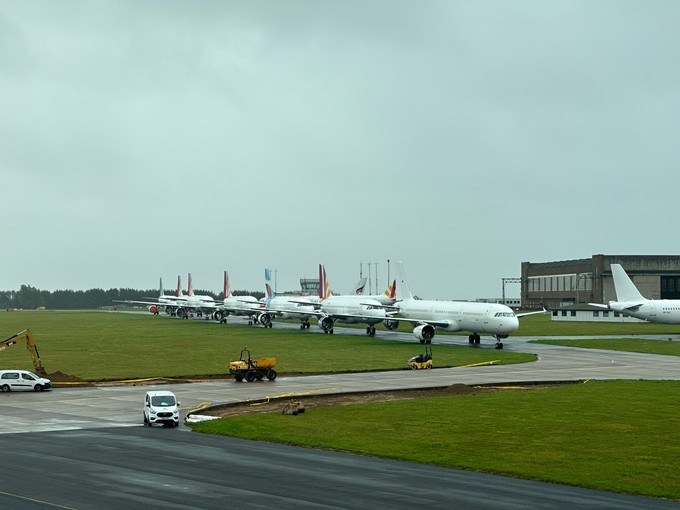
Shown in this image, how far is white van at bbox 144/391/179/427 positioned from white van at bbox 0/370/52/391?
62.2 ft

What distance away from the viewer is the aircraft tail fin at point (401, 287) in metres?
135

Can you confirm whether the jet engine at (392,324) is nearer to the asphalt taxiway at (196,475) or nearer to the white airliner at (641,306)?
the white airliner at (641,306)

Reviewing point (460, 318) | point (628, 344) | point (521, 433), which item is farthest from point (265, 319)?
point (521, 433)

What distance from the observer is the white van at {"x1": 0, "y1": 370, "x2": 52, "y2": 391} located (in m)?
64.1

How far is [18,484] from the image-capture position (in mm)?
31250

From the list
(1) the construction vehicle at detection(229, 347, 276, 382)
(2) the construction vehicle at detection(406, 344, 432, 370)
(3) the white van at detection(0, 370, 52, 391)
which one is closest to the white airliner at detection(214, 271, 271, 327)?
(2) the construction vehicle at detection(406, 344, 432, 370)

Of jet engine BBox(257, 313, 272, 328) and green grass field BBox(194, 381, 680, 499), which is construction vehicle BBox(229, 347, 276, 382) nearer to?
green grass field BBox(194, 381, 680, 499)

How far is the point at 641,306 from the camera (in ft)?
439

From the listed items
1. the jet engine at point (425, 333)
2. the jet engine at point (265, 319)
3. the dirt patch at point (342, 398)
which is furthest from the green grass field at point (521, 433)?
the jet engine at point (265, 319)

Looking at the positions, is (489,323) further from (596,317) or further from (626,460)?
(596,317)

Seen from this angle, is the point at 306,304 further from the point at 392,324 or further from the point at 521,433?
the point at 521,433

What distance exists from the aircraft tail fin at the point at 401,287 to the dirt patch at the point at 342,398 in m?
68.1

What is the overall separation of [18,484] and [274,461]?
1022cm

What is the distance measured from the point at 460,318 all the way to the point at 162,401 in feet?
216
